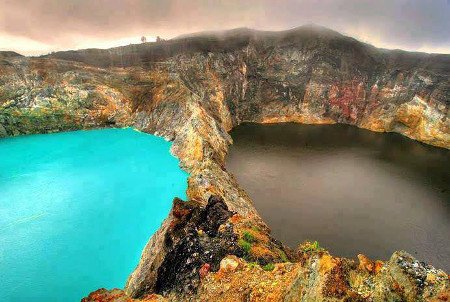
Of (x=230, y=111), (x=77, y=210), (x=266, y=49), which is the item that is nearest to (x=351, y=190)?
(x=77, y=210)

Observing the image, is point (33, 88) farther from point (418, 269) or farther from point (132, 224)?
point (418, 269)

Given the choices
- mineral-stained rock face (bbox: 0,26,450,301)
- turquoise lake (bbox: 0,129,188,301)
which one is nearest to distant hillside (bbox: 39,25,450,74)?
mineral-stained rock face (bbox: 0,26,450,301)

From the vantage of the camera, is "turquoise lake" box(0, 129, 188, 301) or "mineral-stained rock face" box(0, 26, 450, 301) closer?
"mineral-stained rock face" box(0, 26, 450, 301)

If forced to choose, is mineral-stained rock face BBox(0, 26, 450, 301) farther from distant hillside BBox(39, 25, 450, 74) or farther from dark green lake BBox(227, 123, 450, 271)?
dark green lake BBox(227, 123, 450, 271)

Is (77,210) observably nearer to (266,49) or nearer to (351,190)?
(351,190)

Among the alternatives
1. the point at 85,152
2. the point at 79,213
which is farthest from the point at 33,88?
the point at 79,213
